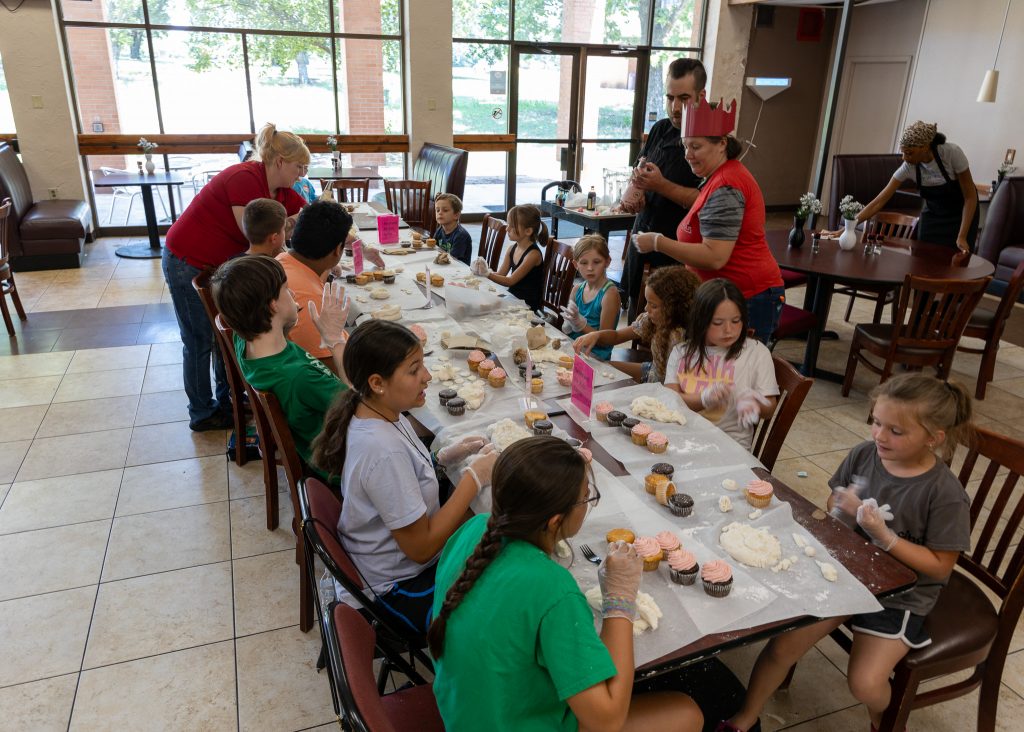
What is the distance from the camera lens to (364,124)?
8.31 m

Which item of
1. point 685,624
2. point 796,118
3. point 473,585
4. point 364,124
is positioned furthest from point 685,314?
point 796,118

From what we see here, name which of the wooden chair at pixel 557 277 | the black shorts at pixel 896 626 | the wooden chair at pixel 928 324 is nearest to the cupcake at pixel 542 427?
the black shorts at pixel 896 626

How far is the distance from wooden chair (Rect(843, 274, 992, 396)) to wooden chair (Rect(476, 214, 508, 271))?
231 centimetres

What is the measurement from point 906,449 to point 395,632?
4.33 feet

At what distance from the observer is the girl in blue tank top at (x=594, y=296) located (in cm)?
314

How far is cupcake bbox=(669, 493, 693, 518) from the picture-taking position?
5.41 feet

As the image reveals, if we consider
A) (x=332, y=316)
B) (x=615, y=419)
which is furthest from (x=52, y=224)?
(x=615, y=419)

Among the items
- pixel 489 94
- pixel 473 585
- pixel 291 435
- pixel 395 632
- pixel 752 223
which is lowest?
pixel 395 632

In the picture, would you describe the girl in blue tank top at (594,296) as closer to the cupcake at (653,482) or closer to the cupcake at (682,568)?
the cupcake at (653,482)

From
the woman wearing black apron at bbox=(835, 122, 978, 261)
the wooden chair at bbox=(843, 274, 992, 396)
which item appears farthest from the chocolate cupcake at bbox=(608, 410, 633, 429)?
the woman wearing black apron at bbox=(835, 122, 978, 261)

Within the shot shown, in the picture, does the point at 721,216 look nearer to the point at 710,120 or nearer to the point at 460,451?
the point at 710,120

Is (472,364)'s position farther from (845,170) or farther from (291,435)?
(845,170)

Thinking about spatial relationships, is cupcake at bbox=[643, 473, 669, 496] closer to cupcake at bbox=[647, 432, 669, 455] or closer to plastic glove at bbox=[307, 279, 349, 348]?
cupcake at bbox=[647, 432, 669, 455]

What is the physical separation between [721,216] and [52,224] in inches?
246
